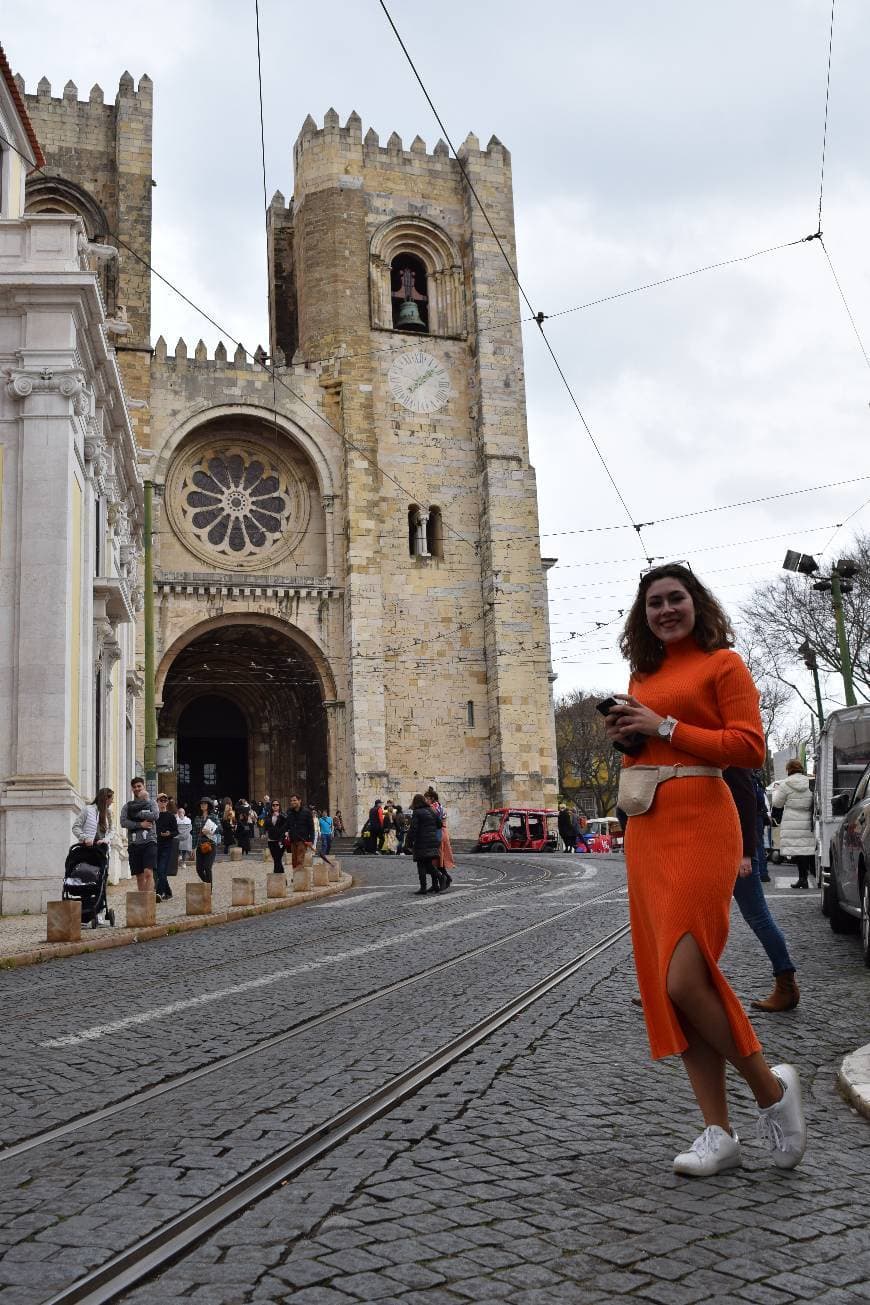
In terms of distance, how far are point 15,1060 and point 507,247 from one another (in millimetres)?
35457

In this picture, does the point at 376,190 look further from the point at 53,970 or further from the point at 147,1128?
the point at 147,1128

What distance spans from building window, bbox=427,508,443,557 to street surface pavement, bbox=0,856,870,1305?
29390 mm

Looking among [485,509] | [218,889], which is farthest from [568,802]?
[218,889]

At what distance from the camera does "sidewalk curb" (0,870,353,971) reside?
32.2ft

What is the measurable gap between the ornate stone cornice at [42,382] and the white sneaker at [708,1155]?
1441 cm

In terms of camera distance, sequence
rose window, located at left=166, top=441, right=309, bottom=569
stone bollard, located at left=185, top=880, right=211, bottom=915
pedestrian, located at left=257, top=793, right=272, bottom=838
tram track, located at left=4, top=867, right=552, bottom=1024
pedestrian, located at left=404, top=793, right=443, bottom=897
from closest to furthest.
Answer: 1. tram track, located at left=4, top=867, right=552, bottom=1024
2. stone bollard, located at left=185, top=880, right=211, bottom=915
3. pedestrian, located at left=404, top=793, right=443, bottom=897
4. pedestrian, located at left=257, top=793, right=272, bottom=838
5. rose window, located at left=166, top=441, right=309, bottom=569

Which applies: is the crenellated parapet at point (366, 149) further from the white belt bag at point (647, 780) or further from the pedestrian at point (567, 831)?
the white belt bag at point (647, 780)

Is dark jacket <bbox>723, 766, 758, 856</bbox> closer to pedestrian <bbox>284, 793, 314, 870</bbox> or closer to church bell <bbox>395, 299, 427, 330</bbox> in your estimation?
pedestrian <bbox>284, 793, 314, 870</bbox>

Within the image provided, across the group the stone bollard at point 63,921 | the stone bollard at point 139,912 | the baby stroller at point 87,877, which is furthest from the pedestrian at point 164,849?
A: the stone bollard at point 63,921

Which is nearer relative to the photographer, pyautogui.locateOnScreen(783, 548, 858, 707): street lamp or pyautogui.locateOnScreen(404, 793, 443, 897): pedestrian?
pyautogui.locateOnScreen(404, 793, 443, 897): pedestrian

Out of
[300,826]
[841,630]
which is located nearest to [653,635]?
[300,826]

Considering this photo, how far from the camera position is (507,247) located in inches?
1503

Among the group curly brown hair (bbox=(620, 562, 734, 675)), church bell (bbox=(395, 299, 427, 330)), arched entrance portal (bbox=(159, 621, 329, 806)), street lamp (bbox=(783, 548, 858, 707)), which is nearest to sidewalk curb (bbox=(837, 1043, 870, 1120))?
curly brown hair (bbox=(620, 562, 734, 675))

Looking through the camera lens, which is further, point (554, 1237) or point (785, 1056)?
point (785, 1056)
